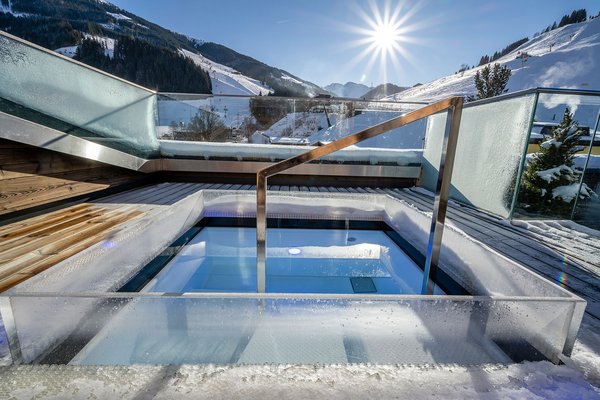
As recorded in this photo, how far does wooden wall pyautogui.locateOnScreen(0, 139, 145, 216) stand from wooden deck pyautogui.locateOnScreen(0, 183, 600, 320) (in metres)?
0.20

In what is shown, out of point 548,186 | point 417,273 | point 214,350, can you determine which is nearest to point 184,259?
point 214,350

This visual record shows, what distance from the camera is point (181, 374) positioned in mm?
869

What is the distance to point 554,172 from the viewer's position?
4.55m

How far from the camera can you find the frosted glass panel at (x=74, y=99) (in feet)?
8.14

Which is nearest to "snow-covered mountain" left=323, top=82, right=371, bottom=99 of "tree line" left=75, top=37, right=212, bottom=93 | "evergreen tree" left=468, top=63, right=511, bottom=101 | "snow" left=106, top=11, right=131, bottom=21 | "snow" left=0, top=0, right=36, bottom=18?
"snow" left=106, top=11, right=131, bottom=21

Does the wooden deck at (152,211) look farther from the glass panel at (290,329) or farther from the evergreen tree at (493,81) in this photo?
the evergreen tree at (493,81)

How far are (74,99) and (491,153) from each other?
16.4ft

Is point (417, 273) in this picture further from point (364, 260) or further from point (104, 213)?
point (104, 213)

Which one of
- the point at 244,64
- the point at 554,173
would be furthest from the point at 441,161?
the point at 244,64

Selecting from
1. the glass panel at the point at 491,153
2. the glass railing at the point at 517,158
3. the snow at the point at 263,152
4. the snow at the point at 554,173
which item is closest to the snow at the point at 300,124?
the snow at the point at 263,152

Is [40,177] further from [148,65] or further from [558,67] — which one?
[558,67]

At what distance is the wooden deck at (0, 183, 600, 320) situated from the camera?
1.59 metres

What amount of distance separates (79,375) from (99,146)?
3.31 meters

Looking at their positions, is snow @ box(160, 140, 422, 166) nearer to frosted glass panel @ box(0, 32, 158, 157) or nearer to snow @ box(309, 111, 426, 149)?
snow @ box(309, 111, 426, 149)
